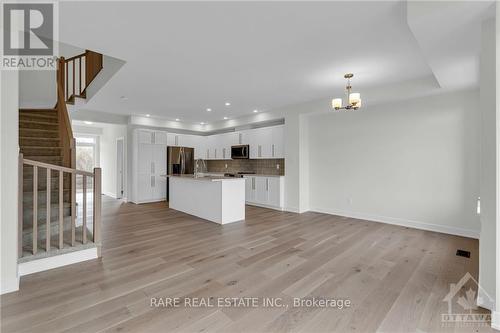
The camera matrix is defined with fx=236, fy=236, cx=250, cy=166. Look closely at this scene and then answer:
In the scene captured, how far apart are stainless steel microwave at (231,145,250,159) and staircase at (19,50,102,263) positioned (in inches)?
156

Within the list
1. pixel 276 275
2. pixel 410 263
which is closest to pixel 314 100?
pixel 410 263

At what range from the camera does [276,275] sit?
8.48ft

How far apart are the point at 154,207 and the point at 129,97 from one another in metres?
3.01

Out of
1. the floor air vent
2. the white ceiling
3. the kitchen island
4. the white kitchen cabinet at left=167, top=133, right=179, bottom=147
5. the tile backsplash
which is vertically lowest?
the floor air vent

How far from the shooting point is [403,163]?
457cm

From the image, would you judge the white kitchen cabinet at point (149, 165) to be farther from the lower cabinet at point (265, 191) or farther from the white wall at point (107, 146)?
the lower cabinet at point (265, 191)

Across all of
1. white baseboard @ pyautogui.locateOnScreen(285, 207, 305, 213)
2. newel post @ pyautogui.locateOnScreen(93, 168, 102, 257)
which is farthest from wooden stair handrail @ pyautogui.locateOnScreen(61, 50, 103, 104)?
white baseboard @ pyautogui.locateOnScreen(285, 207, 305, 213)

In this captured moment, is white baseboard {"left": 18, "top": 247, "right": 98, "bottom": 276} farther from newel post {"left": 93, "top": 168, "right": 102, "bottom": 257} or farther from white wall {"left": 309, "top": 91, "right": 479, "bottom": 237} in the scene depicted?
white wall {"left": 309, "top": 91, "right": 479, "bottom": 237}

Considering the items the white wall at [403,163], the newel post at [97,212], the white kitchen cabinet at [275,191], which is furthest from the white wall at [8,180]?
the white wall at [403,163]

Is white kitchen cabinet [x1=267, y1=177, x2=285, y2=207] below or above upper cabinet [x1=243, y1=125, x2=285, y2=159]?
below

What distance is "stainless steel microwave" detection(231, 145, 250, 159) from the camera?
7098 mm

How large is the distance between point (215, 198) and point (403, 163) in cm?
377

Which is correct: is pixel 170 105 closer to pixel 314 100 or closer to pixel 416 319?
pixel 314 100

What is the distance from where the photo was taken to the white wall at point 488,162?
186cm
